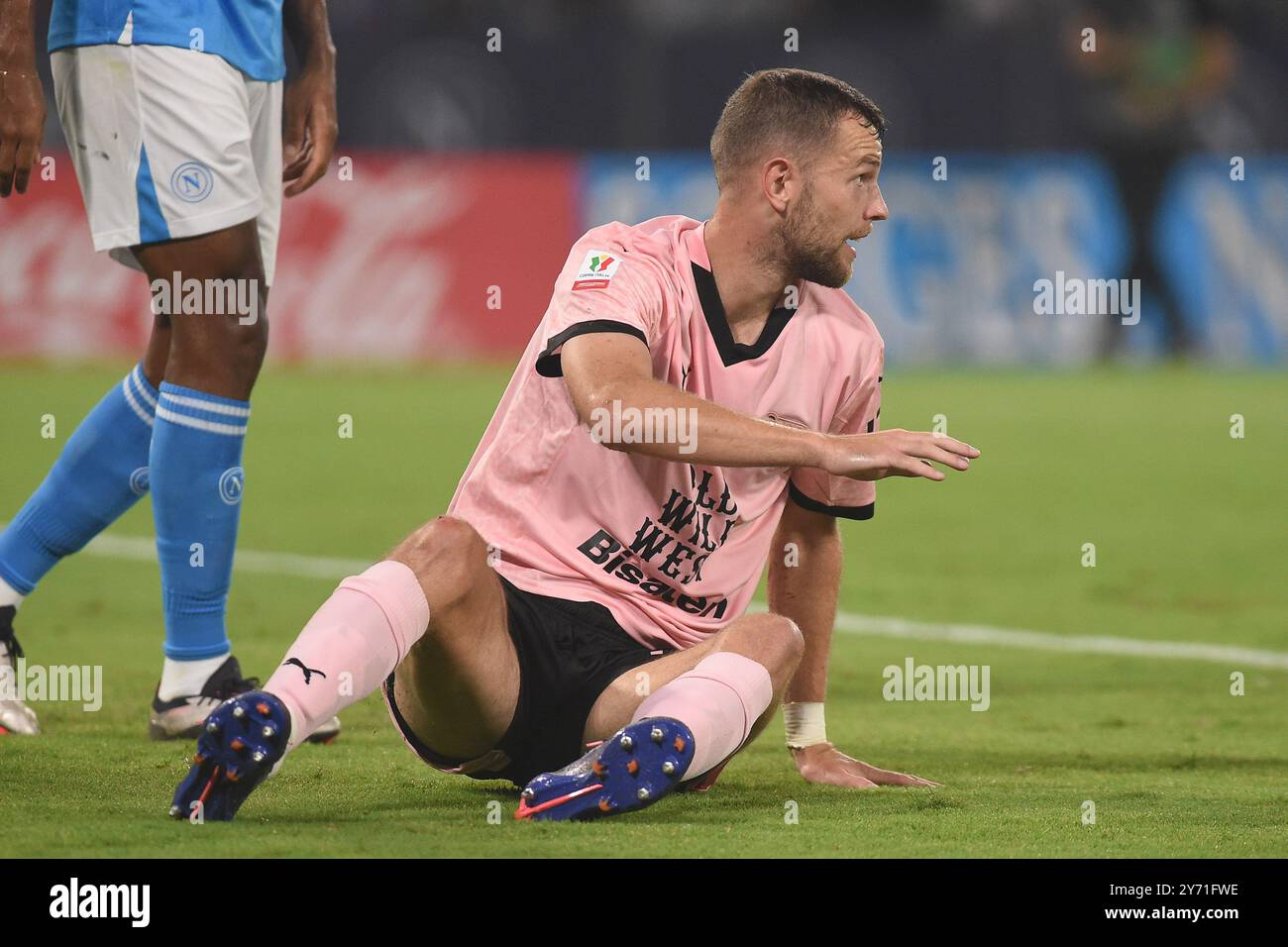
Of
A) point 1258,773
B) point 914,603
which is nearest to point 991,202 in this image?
point 914,603

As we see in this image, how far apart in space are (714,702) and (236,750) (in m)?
0.78

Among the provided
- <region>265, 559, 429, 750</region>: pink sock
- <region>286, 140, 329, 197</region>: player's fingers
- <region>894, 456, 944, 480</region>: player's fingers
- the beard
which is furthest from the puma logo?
<region>286, 140, 329, 197</region>: player's fingers

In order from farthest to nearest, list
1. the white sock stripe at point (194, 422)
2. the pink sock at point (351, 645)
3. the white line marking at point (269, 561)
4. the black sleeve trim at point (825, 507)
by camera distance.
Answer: the white line marking at point (269, 561), the white sock stripe at point (194, 422), the black sleeve trim at point (825, 507), the pink sock at point (351, 645)

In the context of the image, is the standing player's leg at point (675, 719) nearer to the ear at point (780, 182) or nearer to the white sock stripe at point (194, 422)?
the ear at point (780, 182)

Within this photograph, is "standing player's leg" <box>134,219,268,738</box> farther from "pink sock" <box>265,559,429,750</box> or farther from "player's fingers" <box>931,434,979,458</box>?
"player's fingers" <box>931,434,979,458</box>

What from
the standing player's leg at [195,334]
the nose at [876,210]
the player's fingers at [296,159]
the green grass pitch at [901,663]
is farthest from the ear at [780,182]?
the player's fingers at [296,159]

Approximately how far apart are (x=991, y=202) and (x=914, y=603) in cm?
1226

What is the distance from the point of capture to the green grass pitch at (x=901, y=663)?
3.09 meters

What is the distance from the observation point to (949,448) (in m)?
3.16

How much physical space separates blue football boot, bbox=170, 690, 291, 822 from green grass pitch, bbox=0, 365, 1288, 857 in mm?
70

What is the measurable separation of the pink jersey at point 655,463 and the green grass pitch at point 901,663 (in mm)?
422

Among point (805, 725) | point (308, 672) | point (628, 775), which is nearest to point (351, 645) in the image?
point (308, 672)
